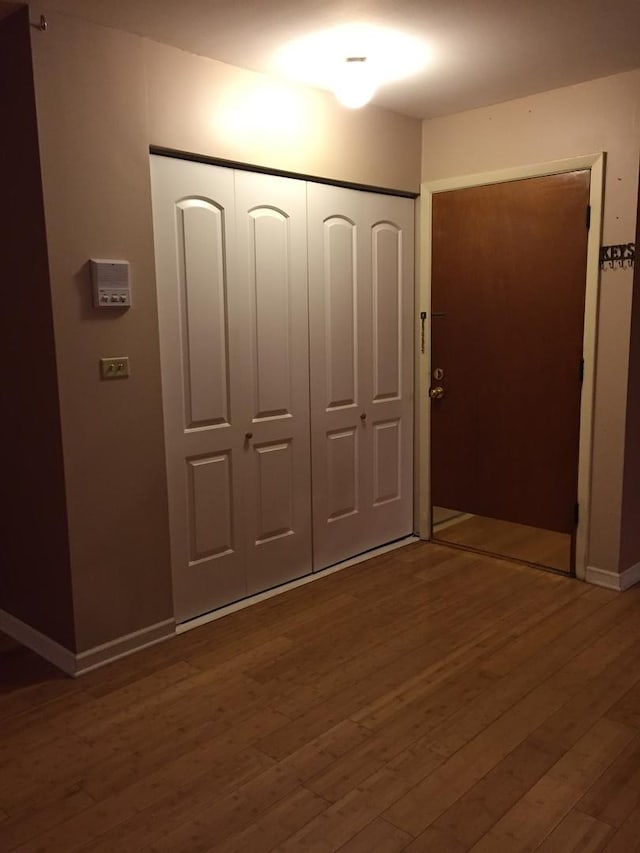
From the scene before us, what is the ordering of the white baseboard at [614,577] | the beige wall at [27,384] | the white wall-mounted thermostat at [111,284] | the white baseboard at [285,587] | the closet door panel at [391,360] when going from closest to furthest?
1. the beige wall at [27,384]
2. the white wall-mounted thermostat at [111,284]
3. the white baseboard at [285,587]
4. the white baseboard at [614,577]
5. the closet door panel at [391,360]

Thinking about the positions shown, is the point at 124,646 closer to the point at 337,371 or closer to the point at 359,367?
the point at 337,371

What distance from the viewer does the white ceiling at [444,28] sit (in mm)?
2428

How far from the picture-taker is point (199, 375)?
3.11m

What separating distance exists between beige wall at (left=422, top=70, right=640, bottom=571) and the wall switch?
216cm

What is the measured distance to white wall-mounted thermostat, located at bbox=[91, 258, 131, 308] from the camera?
104 inches

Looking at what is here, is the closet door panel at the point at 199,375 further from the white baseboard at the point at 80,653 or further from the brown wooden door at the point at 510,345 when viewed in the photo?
the brown wooden door at the point at 510,345

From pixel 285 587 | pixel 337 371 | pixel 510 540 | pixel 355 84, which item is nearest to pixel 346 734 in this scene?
pixel 285 587

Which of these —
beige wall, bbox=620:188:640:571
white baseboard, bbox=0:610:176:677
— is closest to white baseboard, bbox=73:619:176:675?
white baseboard, bbox=0:610:176:677

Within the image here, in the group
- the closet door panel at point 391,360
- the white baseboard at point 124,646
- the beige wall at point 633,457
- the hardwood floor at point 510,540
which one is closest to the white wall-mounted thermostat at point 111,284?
the white baseboard at point 124,646

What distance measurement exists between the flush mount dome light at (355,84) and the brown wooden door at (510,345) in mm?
1034

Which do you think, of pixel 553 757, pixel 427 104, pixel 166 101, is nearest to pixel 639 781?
pixel 553 757

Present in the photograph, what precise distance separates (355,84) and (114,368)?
4.99 ft

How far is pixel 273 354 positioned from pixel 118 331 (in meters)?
0.85

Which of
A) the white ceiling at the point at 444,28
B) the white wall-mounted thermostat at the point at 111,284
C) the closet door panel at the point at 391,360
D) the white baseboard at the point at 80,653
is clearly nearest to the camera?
the white ceiling at the point at 444,28
